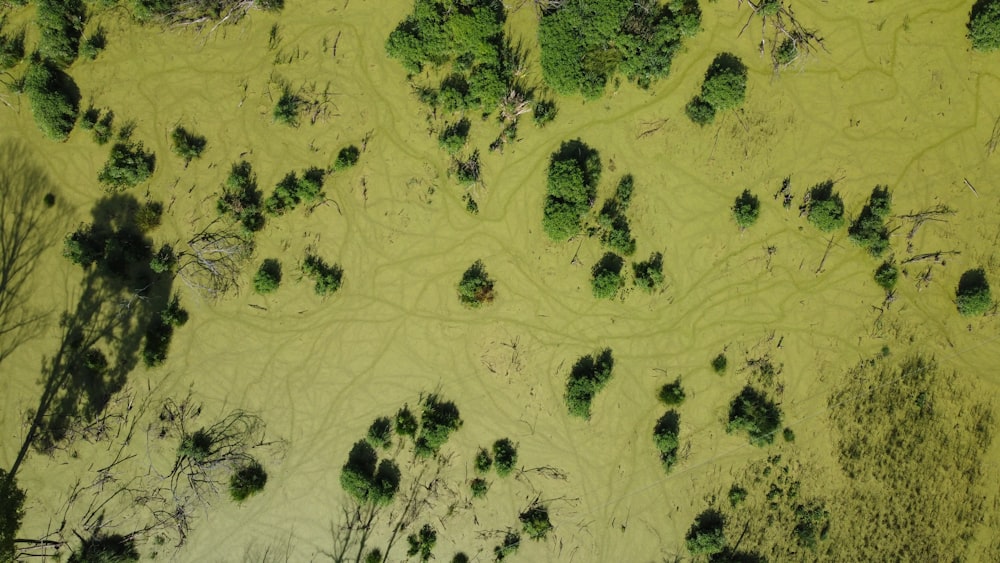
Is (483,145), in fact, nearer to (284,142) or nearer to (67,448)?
(284,142)

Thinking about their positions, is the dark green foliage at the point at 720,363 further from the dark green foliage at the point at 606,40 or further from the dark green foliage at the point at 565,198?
the dark green foliage at the point at 606,40

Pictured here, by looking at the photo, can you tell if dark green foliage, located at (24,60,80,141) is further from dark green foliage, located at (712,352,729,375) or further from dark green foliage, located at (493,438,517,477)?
dark green foliage, located at (712,352,729,375)

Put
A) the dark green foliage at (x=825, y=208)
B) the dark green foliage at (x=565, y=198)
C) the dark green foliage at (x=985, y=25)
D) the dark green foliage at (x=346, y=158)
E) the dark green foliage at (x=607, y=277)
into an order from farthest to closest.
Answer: the dark green foliage at (x=346, y=158)
the dark green foliage at (x=825, y=208)
the dark green foliage at (x=607, y=277)
the dark green foliage at (x=985, y=25)
the dark green foliage at (x=565, y=198)

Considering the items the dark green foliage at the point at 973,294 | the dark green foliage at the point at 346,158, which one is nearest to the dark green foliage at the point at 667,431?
the dark green foliage at the point at 973,294

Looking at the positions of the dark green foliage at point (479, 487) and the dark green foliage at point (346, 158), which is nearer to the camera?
the dark green foliage at point (346, 158)

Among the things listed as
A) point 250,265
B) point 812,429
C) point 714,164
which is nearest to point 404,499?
point 250,265
